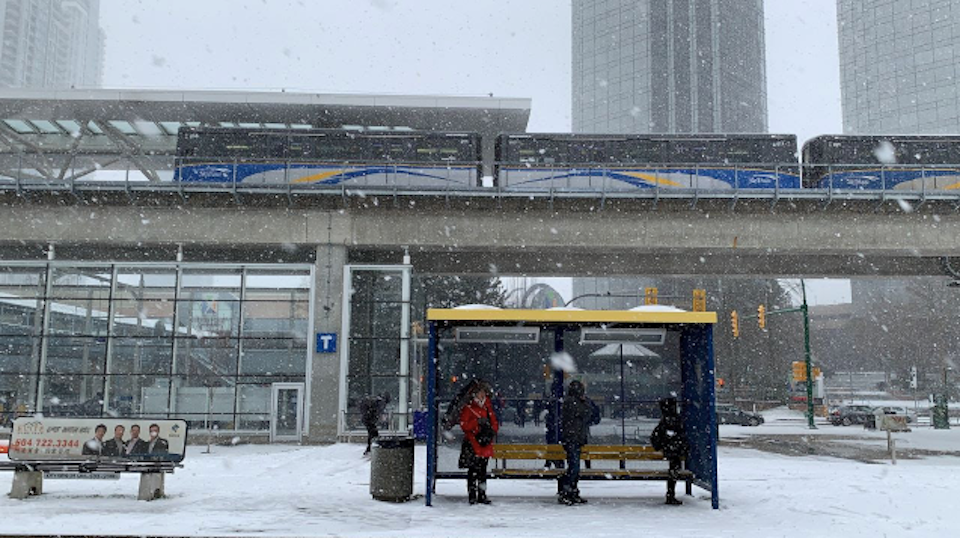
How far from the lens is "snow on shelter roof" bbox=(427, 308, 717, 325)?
464 inches

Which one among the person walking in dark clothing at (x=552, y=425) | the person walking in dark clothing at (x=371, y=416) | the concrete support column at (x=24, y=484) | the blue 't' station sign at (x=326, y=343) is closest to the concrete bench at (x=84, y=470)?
the concrete support column at (x=24, y=484)

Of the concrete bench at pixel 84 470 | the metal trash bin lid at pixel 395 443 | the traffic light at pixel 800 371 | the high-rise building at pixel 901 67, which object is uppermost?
the high-rise building at pixel 901 67

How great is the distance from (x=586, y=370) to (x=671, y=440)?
7.12 feet

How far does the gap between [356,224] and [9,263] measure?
11.9 metres

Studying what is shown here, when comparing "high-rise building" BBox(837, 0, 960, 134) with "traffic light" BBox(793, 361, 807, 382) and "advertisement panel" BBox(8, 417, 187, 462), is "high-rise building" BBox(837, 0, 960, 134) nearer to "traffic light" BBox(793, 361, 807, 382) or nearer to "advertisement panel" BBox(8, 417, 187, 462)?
"traffic light" BBox(793, 361, 807, 382)

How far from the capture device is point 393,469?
1180 centimetres

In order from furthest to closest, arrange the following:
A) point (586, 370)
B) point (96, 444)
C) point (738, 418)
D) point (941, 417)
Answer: point (738, 418), point (941, 417), point (586, 370), point (96, 444)

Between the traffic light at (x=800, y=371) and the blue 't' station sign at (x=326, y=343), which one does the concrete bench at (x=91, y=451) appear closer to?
the blue 't' station sign at (x=326, y=343)

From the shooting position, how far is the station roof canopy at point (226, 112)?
30.9 metres

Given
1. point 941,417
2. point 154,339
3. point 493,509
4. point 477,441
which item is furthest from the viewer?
point 941,417

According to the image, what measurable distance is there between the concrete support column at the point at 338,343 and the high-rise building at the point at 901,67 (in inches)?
5837

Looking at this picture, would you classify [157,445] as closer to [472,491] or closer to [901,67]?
[472,491]

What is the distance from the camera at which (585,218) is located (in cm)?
2719

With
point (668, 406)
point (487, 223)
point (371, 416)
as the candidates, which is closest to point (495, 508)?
point (668, 406)
